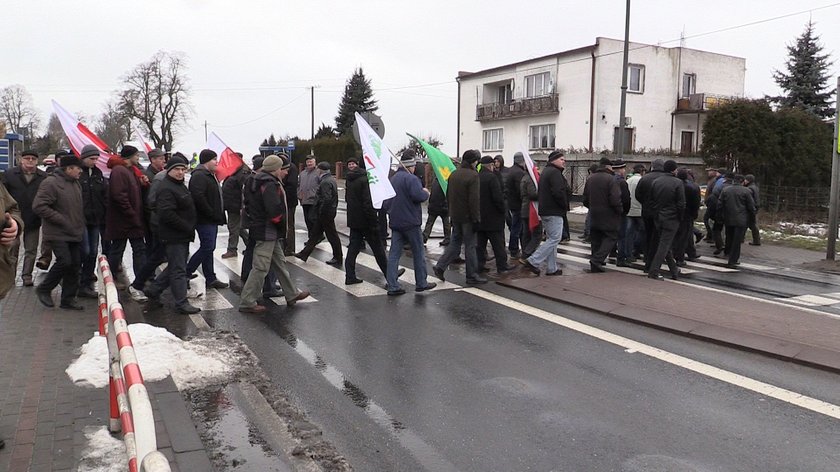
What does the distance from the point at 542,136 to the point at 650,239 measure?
30246mm

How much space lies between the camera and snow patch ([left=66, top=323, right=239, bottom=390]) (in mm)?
5090

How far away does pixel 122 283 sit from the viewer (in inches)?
348

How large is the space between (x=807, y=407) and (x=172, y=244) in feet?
20.8

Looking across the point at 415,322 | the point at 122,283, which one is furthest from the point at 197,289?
the point at 415,322

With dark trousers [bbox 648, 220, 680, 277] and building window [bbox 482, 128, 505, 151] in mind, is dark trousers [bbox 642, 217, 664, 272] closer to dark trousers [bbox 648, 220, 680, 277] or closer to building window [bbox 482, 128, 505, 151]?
dark trousers [bbox 648, 220, 680, 277]

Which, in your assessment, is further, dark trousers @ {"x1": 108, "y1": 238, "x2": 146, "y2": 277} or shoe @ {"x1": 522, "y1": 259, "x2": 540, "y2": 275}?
shoe @ {"x1": 522, "y1": 259, "x2": 540, "y2": 275}

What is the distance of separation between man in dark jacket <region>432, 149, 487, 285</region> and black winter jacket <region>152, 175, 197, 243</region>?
3533 mm

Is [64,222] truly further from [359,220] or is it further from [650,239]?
[650,239]

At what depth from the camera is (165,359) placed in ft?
17.9

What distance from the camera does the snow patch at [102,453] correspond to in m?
3.59

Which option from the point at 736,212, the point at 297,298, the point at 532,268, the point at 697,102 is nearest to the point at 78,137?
the point at 297,298

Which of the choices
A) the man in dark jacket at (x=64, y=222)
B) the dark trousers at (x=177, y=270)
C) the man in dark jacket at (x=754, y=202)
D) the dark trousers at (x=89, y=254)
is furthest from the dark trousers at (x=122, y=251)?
the man in dark jacket at (x=754, y=202)

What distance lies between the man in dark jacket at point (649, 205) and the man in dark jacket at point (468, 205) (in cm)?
286

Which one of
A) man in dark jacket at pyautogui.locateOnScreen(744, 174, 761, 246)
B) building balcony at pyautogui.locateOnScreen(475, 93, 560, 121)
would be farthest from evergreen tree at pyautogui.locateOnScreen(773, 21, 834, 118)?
man in dark jacket at pyautogui.locateOnScreen(744, 174, 761, 246)
